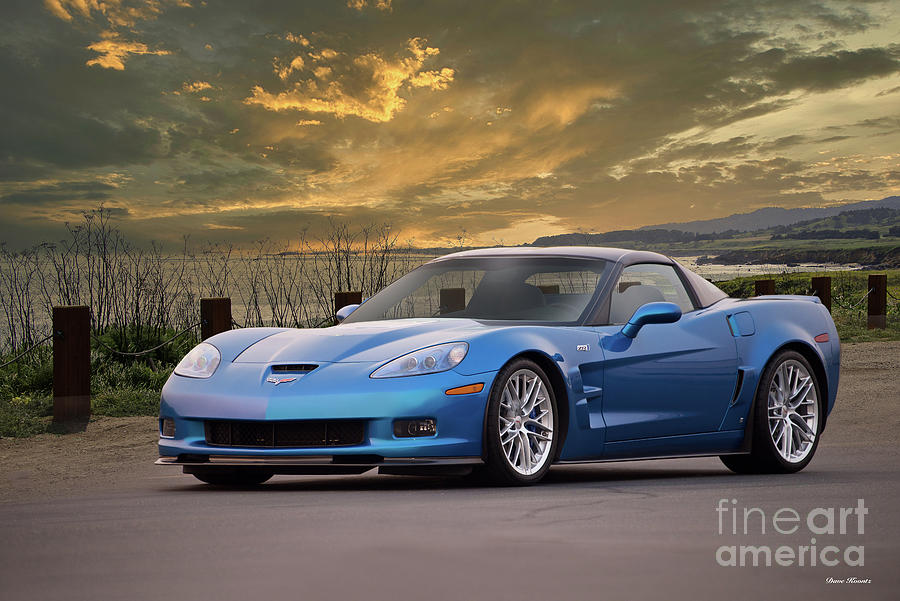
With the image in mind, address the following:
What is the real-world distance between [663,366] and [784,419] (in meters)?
1.35

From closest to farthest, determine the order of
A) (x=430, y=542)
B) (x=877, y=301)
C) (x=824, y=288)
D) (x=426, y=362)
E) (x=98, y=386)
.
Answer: (x=430, y=542) → (x=426, y=362) → (x=98, y=386) → (x=824, y=288) → (x=877, y=301)

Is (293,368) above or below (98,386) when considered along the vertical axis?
above

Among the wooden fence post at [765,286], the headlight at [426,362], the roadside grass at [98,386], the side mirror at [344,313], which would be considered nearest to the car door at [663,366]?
the headlight at [426,362]

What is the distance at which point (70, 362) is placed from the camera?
12141 millimetres

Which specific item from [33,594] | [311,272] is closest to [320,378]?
[33,594]

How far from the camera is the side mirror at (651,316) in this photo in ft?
23.7

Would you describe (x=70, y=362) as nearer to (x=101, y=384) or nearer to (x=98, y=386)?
(x=98, y=386)

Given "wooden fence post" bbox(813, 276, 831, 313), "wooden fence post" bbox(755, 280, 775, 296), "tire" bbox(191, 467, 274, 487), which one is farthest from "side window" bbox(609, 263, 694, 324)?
"wooden fence post" bbox(813, 276, 831, 313)

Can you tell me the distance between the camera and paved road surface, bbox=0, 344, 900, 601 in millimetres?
3631

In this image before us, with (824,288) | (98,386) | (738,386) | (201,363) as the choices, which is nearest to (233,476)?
(201,363)

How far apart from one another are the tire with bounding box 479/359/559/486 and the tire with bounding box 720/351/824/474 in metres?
2.09

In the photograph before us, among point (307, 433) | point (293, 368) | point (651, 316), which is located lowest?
point (307, 433)

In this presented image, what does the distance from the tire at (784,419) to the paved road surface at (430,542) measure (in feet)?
3.77

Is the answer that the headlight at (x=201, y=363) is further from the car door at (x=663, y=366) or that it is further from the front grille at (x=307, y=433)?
the car door at (x=663, y=366)
